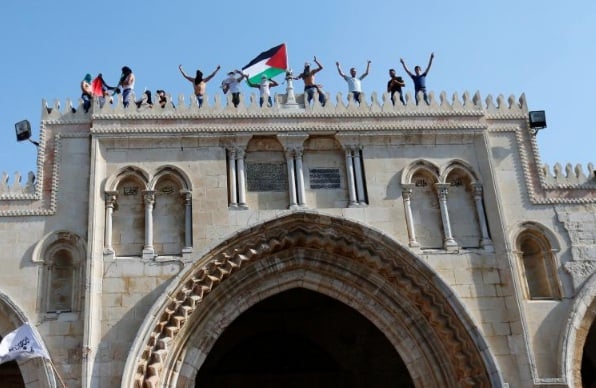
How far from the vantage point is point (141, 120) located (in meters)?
15.2

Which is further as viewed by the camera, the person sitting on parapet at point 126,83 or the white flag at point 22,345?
the person sitting on parapet at point 126,83

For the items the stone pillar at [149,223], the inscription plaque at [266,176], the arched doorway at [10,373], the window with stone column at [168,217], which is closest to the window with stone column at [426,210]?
the inscription plaque at [266,176]

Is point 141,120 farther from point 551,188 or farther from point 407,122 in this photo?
point 551,188

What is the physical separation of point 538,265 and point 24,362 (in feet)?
31.8

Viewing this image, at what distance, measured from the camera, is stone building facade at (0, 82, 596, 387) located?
13680 mm

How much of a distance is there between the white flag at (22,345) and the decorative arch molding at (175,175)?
3606 millimetres

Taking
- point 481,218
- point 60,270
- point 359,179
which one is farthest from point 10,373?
point 481,218

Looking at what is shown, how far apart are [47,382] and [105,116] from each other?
5.17 m

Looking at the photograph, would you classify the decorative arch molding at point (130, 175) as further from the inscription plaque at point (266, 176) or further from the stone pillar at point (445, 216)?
the stone pillar at point (445, 216)

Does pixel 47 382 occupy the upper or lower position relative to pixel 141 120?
lower

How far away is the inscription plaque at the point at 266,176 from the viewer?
49.4 feet

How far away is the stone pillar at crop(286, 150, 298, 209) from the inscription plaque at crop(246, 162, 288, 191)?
11 cm

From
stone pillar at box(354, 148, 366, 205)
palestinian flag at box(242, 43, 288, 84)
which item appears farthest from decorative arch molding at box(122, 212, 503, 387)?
palestinian flag at box(242, 43, 288, 84)

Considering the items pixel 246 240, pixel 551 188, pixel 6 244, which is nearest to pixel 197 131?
pixel 246 240
